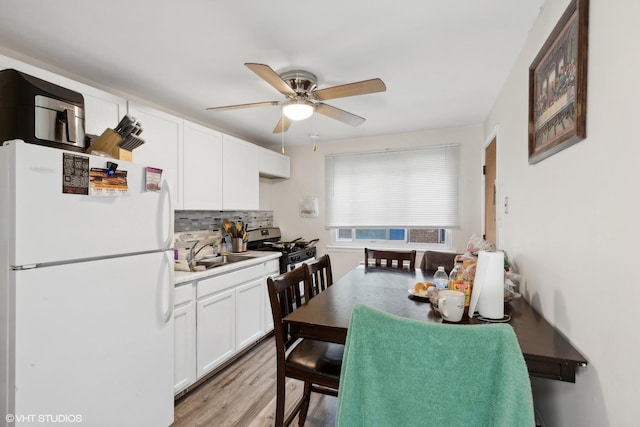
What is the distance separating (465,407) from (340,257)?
3.05 m

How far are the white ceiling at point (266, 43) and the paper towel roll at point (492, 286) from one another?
3.85 ft

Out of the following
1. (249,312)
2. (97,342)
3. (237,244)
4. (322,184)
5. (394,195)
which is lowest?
(249,312)

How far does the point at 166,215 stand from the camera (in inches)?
69.2

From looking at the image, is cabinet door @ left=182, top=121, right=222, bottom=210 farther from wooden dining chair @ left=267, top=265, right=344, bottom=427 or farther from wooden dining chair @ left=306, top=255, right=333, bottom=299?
wooden dining chair @ left=267, top=265, right=344, bottom=427

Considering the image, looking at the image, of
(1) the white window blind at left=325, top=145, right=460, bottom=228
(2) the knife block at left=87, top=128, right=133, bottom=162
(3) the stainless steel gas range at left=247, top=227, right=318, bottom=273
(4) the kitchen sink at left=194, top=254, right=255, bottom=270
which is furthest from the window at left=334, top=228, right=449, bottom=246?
(2) the knife block at left=87, top=128, right=133, bottom=162

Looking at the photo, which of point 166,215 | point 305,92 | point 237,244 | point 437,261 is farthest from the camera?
point 237,244

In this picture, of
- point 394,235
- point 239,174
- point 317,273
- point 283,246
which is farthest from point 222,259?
point 394,235

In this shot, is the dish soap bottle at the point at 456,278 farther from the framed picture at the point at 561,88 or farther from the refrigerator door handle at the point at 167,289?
the refrigerator door handle at the point at 167,289

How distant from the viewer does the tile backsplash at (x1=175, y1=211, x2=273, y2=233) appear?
2819 mm

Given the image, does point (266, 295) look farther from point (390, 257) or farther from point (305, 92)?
point (305, 92)

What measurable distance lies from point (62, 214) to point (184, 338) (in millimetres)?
1198

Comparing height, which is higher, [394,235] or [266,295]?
[394,235]

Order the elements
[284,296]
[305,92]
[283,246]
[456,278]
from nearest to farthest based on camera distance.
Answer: [456,278] → [284,296] → [305,92] → [283,246]

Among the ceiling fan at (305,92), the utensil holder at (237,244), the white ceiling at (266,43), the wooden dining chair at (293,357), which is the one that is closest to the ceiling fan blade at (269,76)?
the ceiling fan at (305,92)
